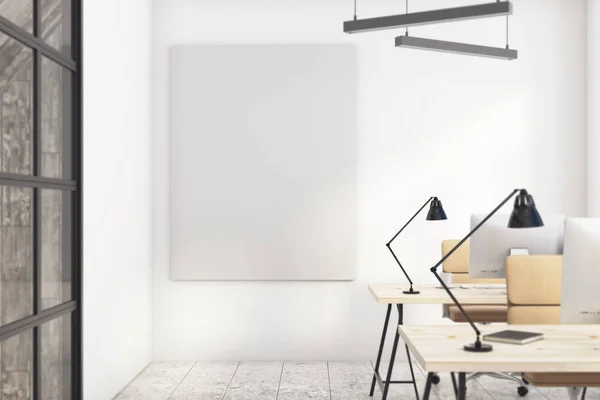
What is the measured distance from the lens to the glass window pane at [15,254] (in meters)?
3.46

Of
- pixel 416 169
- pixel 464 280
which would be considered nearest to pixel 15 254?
pixel 464 280

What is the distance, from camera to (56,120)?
14.0ft

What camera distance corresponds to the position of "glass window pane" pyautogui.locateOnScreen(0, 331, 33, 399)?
3480 mm

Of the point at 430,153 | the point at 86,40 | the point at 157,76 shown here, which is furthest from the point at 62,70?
the point at 430,153

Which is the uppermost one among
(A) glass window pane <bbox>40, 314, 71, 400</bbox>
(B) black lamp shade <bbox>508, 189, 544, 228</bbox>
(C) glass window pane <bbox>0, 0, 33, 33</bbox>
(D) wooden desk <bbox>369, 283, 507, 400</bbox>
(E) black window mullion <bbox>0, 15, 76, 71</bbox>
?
(C) glass window pane <bbox>0, 0, 33, 33</bbox>

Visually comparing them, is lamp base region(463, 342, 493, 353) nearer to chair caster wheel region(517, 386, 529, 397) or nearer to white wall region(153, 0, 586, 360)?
chair caster wheel region(517, 386, 529, 397)

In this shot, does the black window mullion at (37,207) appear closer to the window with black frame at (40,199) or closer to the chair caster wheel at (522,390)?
the window with black frame at (40,199)

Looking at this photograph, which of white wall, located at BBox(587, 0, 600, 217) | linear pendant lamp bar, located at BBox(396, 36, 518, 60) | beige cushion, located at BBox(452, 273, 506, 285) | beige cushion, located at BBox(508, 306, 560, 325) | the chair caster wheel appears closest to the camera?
beige cushion, located at BBox(508, 306, 560, 325)

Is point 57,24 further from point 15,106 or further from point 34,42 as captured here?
point 15,106

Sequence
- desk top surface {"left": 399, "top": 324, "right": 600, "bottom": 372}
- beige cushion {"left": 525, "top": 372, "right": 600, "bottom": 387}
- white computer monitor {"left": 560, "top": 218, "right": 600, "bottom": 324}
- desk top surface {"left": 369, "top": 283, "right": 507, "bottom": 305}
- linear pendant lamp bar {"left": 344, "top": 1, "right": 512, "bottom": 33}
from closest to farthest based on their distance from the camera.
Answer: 1. desk top surface {"left": 399, "top": 324, "right": 600, "bottom": 372}
2. white computer monitor {"left": 560, "top": 218, "right": 600, "bottom": 324}
3. beige cushion {"left": 525, "top": 372, "right": 600, "bottom": 387}
4. linear pendant lamp bar {"left": 344, "top": 1, "right": 512, "bottom": 33}
5. desk top surface {"left": 369, "top": 283, "right": 507, "bottom": 305}

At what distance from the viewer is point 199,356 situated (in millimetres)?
6566

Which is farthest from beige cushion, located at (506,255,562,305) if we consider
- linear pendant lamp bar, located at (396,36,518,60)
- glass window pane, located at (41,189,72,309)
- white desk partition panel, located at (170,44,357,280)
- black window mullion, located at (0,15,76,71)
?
black window mullion, located at (0,15,76,71)

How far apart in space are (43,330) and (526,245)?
9.59 feet

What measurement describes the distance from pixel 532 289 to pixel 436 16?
1664 mm
